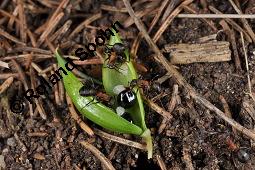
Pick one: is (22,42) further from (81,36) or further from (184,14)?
(184,14)

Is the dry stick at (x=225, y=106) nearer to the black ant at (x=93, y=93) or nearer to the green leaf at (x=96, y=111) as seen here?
the green leaf at (x=96, y=111)

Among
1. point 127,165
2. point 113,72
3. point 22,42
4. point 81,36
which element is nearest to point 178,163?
point 127,165

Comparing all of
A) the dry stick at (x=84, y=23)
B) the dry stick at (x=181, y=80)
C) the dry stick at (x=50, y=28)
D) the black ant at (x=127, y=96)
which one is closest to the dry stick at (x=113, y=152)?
the black ant at (x=127, y=96)

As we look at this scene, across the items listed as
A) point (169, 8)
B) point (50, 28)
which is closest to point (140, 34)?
point (169, 8)

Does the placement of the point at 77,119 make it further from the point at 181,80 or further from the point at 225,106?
the point at 225,106

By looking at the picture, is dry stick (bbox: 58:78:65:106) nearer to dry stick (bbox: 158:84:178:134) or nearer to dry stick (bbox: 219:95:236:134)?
dry stick (bbox: 158:84:178:134)

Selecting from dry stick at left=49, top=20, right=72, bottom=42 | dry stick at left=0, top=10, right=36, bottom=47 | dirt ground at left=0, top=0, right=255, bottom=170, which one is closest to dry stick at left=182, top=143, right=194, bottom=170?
dirt ground at left=0, top=0, right=255, bottom=170
